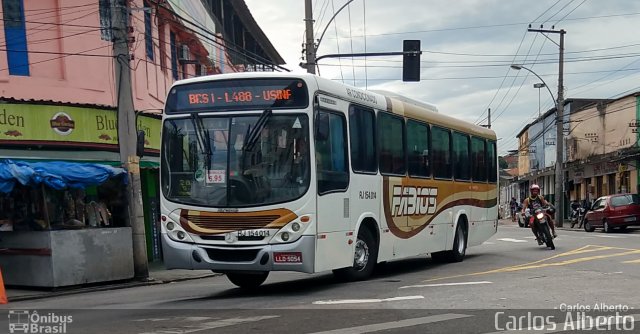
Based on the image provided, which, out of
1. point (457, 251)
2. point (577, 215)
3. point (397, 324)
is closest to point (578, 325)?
point (397, 324)

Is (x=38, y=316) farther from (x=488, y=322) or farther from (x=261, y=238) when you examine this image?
(x=488, y=322)

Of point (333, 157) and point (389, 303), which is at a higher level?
point (333, 157)

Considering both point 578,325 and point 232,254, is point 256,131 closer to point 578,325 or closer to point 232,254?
point 232,254

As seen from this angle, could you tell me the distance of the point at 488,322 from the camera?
7273mm

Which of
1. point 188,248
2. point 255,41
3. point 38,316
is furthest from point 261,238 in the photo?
point 255,41

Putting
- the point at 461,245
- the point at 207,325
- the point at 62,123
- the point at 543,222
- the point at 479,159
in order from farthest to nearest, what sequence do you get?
1. the point at 543,222
2. the point at 479,159
3. the point at 461,245
4. the point at 62,123
5. the point at 207,325

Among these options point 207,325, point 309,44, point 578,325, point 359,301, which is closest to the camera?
point 578,325

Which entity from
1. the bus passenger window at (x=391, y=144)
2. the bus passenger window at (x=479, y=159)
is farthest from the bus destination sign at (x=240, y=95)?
the bus passenger window at (x=479, y=159)

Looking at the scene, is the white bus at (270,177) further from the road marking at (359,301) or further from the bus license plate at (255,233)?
the road marking at (359,301)

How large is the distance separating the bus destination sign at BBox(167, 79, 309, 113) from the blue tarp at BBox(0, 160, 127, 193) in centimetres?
388

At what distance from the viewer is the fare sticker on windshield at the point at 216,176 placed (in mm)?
9781

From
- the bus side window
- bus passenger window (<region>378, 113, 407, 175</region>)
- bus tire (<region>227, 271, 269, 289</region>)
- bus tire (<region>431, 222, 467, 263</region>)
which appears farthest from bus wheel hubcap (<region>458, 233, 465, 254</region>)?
the bus side window

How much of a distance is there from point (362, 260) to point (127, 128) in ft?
20.4

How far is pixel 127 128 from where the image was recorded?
561 inches
